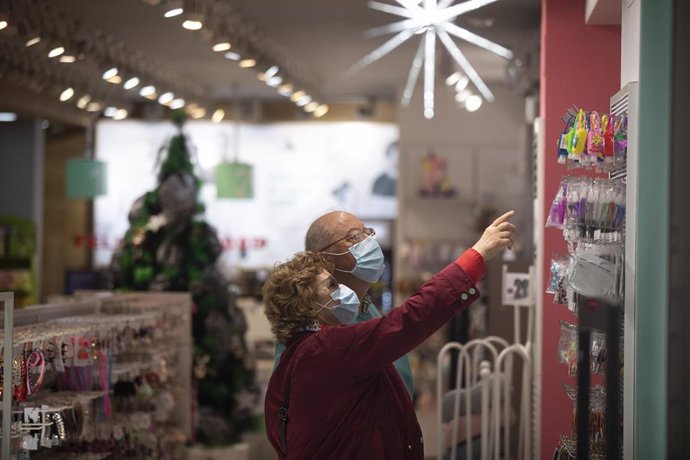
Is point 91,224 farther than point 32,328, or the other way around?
point 91,224

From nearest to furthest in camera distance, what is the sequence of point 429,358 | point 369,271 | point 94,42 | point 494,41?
point 369,271 < point 94,42 < point 494,41 < point 429,358

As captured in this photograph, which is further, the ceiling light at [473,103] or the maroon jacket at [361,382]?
the ceiling light at [473,103]

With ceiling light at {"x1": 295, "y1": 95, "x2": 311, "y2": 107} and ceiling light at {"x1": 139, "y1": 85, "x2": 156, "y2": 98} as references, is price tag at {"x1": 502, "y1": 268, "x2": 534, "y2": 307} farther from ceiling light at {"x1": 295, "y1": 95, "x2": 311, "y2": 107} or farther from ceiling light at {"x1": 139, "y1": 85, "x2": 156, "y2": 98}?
ceiling light at {"x1": 295, "y1": 95, "x2": 311, "y2": 107}

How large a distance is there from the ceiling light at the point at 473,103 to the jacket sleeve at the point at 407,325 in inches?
286

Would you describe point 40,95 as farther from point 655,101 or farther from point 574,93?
point 655,101

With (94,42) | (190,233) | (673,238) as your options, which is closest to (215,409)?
(190,233)

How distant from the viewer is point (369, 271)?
342cm

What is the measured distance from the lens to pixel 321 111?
1130 cm

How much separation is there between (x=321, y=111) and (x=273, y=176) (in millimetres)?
1031

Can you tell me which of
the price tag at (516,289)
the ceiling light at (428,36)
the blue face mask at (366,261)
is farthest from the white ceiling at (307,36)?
the blue face mask at (366,261)

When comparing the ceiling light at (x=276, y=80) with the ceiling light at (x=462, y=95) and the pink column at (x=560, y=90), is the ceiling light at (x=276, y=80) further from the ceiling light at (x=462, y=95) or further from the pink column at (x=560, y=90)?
the pink column at (x=560, y=90)

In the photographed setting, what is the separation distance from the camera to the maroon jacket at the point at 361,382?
271cm

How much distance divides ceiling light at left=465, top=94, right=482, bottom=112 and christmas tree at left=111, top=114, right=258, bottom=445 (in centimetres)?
369

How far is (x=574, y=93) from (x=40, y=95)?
6.88m
